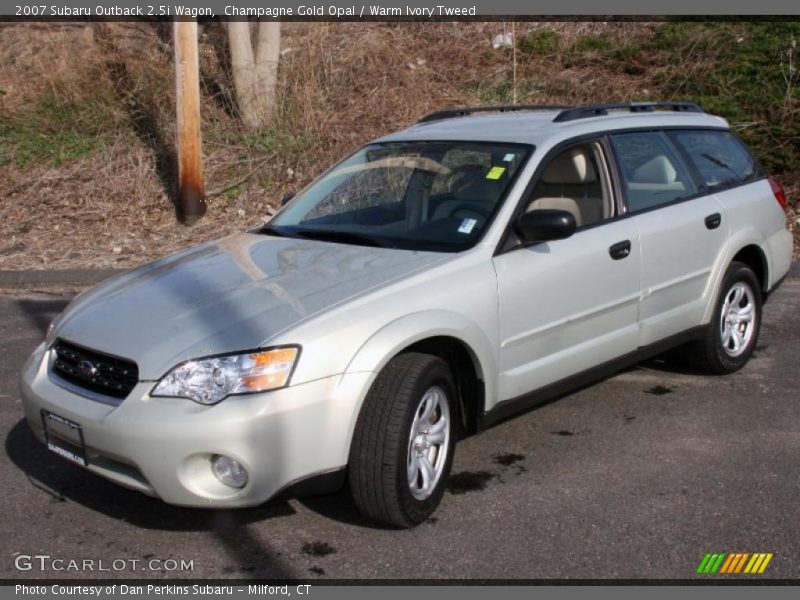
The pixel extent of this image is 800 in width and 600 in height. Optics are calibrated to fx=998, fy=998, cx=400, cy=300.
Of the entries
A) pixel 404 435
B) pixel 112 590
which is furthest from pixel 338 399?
pixel 112 590

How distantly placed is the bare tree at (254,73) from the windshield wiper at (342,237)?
8.29 metres

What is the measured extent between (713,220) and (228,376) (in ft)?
11.1

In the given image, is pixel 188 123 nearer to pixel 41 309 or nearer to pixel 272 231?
pixel 41 309

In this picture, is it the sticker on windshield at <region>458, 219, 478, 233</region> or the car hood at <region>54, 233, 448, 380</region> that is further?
the sticker on windshield at <region>458, 219, 478, 233</region>

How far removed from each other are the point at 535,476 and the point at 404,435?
108 centimetres

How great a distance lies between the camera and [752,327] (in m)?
6.49

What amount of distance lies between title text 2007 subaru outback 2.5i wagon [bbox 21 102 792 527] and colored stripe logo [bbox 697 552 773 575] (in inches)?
45.3

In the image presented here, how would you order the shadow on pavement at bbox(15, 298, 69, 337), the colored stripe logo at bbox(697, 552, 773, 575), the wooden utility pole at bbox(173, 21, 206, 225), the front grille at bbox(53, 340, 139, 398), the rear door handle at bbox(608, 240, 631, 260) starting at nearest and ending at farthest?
the colored stripe logo at bbox(697, 552, 773, 575)
the front grille at bbox(53, 340, 139, 398)
the rear door handle at bbox(608, 240, 631, 260)
the shadow on pavement at bbox(15, 298, 69, 337)
the wooden utility pole at bbox(173, 21, 206, 225)

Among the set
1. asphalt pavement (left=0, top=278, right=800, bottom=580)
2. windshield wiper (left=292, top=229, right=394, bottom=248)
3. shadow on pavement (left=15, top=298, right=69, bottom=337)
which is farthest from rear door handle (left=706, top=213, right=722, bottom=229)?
shadow on pavement (left=15, top=298, right=69, bottom=337)

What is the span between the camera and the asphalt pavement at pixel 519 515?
157 inches

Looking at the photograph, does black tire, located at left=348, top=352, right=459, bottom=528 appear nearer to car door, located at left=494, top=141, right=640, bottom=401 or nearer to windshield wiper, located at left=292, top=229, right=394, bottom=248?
car door, located at left=494, top=141, right=640, bottom=401

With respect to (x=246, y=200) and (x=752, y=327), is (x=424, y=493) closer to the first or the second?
(x=752, y=327)

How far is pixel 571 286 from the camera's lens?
16.3 feet

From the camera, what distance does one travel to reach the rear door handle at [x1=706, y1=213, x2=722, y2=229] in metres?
5.90
